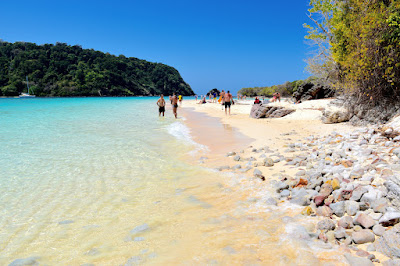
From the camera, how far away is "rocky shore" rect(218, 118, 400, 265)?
9.58 feet

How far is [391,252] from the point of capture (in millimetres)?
2633

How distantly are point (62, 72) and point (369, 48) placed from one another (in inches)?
5690

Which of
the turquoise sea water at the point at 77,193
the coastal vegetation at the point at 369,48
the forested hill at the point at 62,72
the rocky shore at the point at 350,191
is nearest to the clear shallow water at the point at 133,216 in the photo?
the turquoise sea water at the point at 77,193

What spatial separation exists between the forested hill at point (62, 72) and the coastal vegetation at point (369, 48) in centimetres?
13187

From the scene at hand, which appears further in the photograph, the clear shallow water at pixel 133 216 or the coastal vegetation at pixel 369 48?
the coastal vegetation at pixel 369 48

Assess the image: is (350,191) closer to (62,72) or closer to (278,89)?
(278,89)

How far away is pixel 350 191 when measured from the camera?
12.9ft

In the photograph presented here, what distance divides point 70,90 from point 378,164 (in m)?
138

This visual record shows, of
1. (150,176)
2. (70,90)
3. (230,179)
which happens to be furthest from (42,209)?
(70,90)

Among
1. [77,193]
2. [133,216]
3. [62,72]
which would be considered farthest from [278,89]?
[62,72]

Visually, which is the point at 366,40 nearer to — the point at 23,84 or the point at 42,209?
the point at 42,209

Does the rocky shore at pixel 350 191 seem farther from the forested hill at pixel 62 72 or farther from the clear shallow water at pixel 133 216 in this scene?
the forested hill at pixel 62 72

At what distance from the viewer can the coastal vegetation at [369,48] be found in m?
9.34

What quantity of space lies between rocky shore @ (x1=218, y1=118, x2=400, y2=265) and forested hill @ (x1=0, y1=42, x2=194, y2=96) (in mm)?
134318
